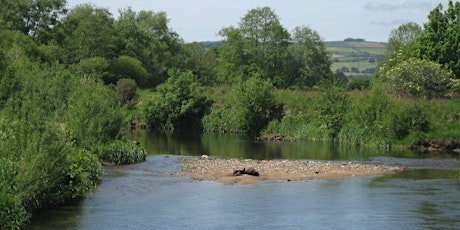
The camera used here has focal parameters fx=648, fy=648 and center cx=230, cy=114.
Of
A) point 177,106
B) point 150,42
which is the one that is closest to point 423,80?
point 177,106

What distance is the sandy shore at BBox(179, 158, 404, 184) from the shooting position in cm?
3891

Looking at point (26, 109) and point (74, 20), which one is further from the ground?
point (74, 20)

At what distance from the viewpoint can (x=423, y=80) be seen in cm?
6906

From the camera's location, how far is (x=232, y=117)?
7494 centimetres

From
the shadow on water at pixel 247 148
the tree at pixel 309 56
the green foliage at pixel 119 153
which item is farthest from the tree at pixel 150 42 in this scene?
the green foliage at pixel 119 153

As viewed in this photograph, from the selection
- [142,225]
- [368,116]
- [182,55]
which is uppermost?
[182,55]

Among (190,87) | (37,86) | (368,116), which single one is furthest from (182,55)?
(37,86)

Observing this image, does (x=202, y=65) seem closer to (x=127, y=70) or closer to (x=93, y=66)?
(x=127, y=70)

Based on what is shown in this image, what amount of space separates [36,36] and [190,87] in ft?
93.1

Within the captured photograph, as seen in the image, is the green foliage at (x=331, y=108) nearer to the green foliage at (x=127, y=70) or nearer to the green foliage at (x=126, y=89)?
the green foliage at (x=126, y=89)

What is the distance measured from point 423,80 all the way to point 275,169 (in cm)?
3330

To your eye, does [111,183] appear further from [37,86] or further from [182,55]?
[182,55]

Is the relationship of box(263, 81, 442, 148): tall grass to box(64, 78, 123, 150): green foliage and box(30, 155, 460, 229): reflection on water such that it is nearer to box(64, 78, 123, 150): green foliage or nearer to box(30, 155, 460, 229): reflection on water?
box(30, 155, 460, 229): reflection on water

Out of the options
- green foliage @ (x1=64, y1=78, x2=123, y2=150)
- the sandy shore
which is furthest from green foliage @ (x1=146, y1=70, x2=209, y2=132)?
green foliage @ (x1=64, y1=78, x2=123, y2=150)
